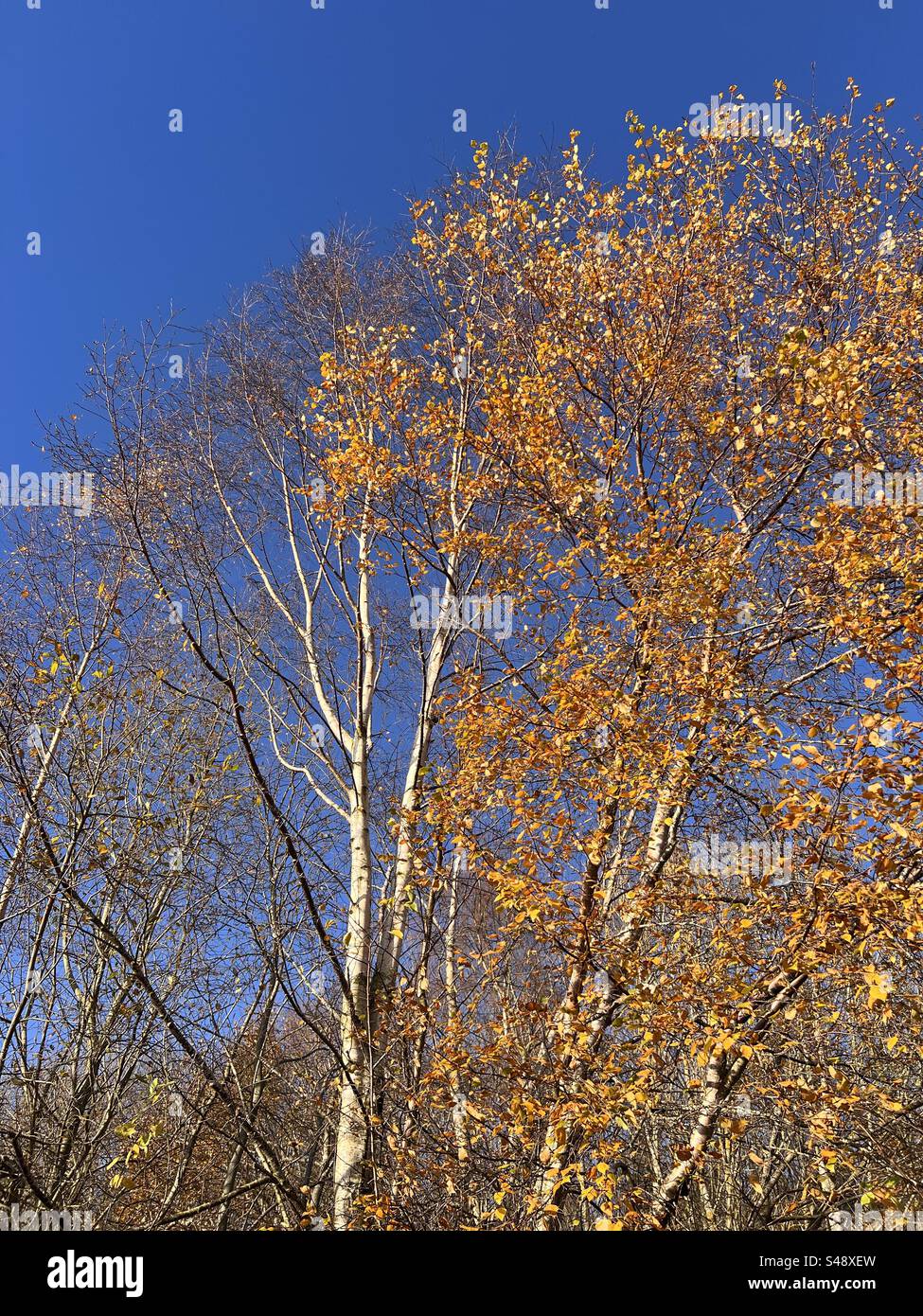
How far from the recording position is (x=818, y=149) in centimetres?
878

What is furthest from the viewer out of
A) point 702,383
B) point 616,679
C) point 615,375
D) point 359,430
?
point 359,430

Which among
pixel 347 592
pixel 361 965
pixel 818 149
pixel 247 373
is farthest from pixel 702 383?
pixel 361 965

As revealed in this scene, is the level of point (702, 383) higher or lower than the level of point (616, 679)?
higher

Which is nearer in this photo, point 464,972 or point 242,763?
point 242,763

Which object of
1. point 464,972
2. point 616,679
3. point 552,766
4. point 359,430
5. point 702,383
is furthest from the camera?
point 464,972

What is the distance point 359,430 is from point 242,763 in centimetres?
417

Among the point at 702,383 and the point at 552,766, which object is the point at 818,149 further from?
the point at 552,766

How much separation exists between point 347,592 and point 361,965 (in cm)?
431
